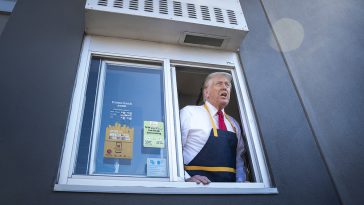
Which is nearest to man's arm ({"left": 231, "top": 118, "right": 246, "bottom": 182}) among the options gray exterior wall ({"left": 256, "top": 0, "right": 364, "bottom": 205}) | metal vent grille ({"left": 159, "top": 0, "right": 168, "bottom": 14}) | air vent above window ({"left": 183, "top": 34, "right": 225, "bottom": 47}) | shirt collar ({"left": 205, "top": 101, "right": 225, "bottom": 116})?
shirt collar ({"left": 205, "top": 101, "right": 225, "bottom": 116})

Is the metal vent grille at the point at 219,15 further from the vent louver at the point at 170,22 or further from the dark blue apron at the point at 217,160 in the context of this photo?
the dark blue apron at the point at 217,160

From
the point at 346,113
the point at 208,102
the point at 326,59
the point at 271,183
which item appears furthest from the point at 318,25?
the point at 271,183

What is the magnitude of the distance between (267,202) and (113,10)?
1959mm

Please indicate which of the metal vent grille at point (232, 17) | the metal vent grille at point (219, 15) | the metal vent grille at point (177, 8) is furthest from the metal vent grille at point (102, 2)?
the metal vent grille at point (232, 17)

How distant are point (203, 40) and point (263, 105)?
0.85 meters

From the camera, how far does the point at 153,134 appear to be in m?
2.33

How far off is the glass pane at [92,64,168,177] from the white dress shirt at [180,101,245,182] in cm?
32

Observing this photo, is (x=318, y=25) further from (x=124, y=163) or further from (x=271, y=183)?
(x=124, y=163)

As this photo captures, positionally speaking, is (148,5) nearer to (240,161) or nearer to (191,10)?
(191,10)

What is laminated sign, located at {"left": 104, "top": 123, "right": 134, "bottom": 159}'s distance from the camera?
2167 mm

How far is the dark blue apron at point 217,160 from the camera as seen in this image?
7.77 feet

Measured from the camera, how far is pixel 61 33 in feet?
8.43

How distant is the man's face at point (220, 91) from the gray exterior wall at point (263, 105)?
26cm

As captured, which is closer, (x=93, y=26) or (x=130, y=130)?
(x=130, y=130)
